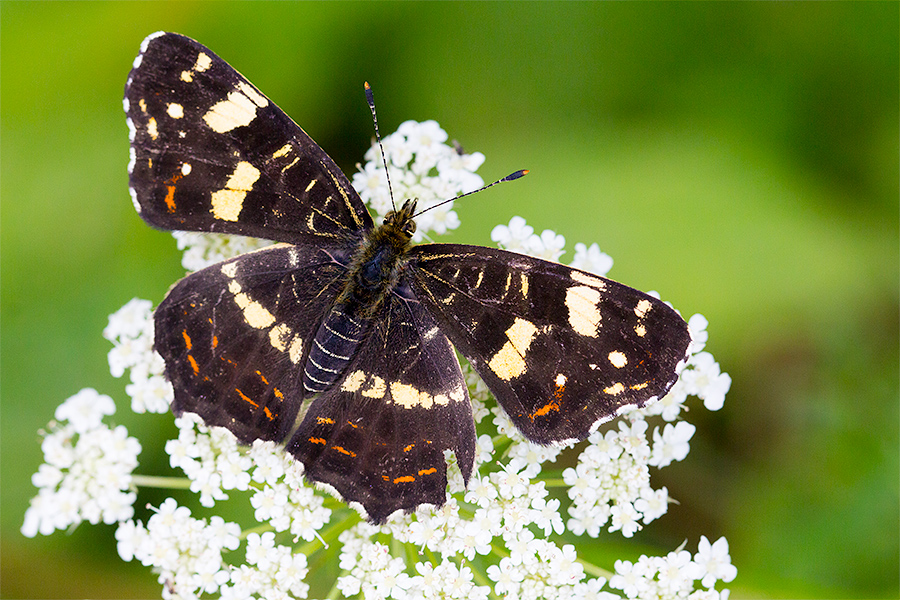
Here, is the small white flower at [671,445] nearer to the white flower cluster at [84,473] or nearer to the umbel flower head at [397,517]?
the umbel flower head at [397,517]

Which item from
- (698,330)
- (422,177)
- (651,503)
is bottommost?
(651,503)

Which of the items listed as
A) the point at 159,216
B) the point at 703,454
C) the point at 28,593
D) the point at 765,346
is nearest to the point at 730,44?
the point at 765,346

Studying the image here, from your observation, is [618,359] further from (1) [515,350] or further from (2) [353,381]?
(2) [353,381]

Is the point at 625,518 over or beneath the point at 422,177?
beneath

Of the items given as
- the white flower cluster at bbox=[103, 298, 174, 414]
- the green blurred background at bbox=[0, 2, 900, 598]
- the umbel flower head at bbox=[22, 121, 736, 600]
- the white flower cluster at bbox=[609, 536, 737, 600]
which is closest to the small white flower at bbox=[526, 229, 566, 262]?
the umbel flower head at bbox=[22, 121, 736, 600]

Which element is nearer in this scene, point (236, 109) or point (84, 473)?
point (236, 109)

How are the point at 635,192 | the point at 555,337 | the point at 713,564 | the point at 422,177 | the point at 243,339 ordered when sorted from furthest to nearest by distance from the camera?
1. the point at 635,192
2. the point at 422,177
3. the point at 713,564
4. the point at 243,339
5. the point at 555,337

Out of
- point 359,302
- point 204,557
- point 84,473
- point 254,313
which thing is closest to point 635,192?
point 359,302

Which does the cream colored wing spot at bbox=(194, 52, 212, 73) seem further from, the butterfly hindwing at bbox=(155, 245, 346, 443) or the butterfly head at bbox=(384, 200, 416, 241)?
the butterfly head at bbox=(384, 200, 416, 241)
